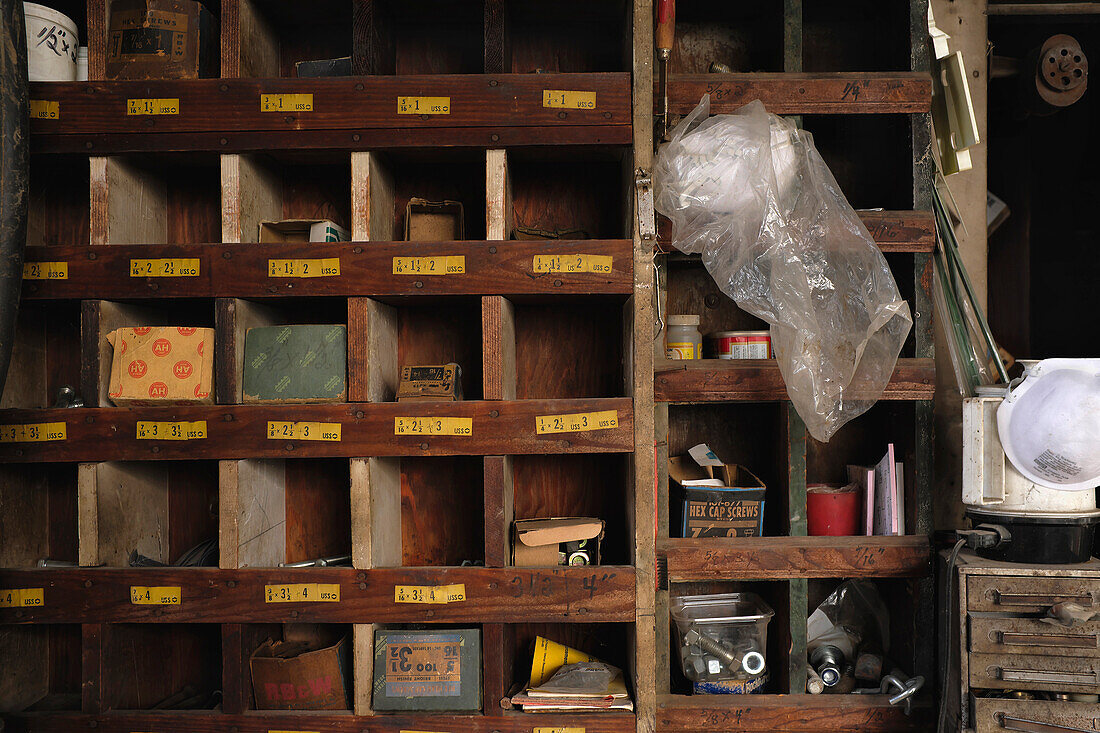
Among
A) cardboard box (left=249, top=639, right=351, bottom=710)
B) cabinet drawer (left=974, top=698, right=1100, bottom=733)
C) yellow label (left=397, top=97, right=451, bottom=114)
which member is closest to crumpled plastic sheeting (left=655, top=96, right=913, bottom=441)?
yellow label (left=397, top=97, right=451, bottom=114)

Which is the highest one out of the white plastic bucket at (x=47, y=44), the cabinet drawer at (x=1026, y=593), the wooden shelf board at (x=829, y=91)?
the white plastic bucket at (x=47, y=44)

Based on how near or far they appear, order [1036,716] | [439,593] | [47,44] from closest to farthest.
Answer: [1036,716], [439,593], [47,44]

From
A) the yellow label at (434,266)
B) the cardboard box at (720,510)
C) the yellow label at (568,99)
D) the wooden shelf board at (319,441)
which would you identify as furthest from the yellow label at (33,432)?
the cardboard box at (720,510)

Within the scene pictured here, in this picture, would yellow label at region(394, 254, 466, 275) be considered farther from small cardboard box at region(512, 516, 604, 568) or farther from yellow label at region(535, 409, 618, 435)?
small cardboard box at region(512, 516, 604, 568)

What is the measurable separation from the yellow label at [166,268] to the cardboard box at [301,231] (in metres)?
0.18

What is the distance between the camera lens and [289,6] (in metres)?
1.93

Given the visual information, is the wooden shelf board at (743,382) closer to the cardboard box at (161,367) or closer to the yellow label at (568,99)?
the yellow label at (568,99)

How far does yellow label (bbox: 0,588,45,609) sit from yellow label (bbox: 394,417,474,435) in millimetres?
952

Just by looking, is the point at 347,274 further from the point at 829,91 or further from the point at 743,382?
the point at 829,91

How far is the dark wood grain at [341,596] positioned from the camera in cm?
166

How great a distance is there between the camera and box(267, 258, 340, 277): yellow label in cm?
169

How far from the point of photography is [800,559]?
1.80 m

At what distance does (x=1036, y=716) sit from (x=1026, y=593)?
27 centimetres

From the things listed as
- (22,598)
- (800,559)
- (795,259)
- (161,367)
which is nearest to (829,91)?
(795,259)
